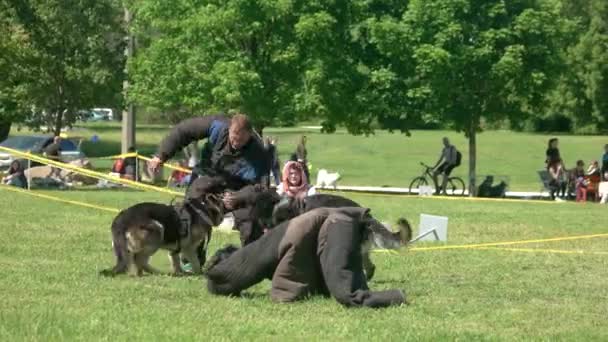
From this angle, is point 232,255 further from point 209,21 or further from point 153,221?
point 209,21

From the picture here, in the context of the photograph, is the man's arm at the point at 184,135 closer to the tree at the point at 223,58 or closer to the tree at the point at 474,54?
the tree at the point at 223,58

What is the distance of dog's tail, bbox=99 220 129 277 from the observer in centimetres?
1102

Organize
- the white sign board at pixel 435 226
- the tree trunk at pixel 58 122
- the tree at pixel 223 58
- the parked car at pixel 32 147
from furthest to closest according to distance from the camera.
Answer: the tree trunk at pixel 58 122 < the parked car at pixel 32 147 < the tree at pixel 223 58 < the white sign board at pixel 435 226

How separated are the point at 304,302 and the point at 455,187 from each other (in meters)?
27.3

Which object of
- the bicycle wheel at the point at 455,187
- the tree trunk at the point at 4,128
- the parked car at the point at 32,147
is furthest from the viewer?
the tree trunk at the point at 4,128

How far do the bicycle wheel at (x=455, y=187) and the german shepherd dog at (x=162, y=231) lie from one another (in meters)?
24.6

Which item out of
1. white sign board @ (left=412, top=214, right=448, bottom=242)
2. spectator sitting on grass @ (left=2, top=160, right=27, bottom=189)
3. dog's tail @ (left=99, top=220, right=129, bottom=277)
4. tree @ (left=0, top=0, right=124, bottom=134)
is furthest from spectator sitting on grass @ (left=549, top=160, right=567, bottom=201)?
dog's tail @ (left=99, top=220, right=129, bottom=277)

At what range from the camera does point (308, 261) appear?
9.86 meters

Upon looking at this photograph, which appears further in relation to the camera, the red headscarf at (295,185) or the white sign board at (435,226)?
the white sign board at (435,226)

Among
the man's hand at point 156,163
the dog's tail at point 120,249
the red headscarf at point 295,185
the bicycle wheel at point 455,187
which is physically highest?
the man's hand at point 156,163

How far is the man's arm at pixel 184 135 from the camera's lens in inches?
460

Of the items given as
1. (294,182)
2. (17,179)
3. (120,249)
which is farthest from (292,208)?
(17,179)

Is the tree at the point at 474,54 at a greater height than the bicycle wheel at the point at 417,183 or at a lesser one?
greater

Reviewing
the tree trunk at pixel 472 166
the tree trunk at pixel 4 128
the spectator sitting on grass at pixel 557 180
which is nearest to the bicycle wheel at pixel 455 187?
the tree trunk at pixel 472 166
